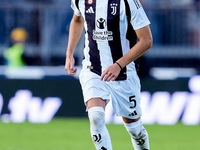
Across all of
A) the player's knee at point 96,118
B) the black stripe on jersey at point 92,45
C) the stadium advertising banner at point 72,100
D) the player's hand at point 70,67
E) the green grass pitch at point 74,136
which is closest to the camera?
the player's knee at point 96,118

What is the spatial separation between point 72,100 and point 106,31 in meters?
7.82

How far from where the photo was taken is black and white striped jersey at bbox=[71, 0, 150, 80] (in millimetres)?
7621

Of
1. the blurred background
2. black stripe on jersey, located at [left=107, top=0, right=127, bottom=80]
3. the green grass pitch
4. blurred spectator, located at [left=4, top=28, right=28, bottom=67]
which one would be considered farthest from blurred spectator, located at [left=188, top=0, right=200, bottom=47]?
black stripe on jersey, located at [left=107, top=0, right=127, bottom=80]

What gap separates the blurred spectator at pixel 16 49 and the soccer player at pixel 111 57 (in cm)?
1092

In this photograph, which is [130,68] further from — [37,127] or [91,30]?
[37,127]

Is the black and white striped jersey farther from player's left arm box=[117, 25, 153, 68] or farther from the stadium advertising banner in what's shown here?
the stadium advertising banner

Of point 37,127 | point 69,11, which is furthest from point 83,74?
point 69,11

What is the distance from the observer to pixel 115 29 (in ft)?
25.2

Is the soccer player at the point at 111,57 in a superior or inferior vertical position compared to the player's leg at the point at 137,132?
superior

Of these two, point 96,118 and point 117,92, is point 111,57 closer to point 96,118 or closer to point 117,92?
point 117,92

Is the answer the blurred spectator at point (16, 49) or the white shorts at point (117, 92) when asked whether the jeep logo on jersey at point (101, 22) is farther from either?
the blurred spectator at point (16, 49)

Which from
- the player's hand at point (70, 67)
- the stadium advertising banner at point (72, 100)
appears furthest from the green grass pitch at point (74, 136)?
the player's hand at point (70, 67)

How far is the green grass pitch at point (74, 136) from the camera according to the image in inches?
438

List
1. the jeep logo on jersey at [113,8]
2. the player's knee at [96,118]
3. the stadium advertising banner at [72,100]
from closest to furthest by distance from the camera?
the player's knee at [96,118] → the jeep logo on jersey at [113,8] → the stadium advertising banner at [72,100]
